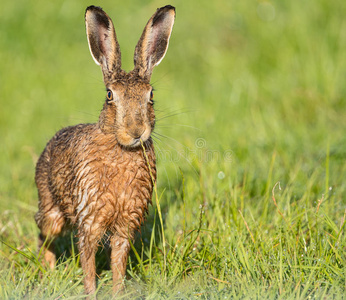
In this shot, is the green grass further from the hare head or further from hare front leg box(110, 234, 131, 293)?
the hare head

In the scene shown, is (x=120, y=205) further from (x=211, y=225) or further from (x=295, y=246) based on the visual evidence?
(x=295, y=246)

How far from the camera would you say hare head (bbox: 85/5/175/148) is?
11.1 ft

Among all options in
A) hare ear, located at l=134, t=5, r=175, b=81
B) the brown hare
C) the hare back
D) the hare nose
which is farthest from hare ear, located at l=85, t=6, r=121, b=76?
→ the hare nose

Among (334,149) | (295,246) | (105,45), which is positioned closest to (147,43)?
(105,45)

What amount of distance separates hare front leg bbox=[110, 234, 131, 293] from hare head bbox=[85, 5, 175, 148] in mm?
704

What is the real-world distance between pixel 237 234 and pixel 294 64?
4080 millimetres

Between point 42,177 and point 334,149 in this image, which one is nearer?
point 42,177

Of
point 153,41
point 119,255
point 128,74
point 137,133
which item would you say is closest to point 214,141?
point 153,41

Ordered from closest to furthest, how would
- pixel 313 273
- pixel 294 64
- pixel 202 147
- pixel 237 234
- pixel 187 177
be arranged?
pixel 313 273, pixel 237 234, pixel 187 177, pixel 202 147, pixel 294 64

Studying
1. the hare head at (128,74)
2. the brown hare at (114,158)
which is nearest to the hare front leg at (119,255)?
the brown hare at (114,158)

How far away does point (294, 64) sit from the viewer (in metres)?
7.25

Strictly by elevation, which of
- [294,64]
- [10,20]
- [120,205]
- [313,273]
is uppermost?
[10,20]

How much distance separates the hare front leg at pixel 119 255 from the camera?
3636mm

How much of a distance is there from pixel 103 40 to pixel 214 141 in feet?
7.54
